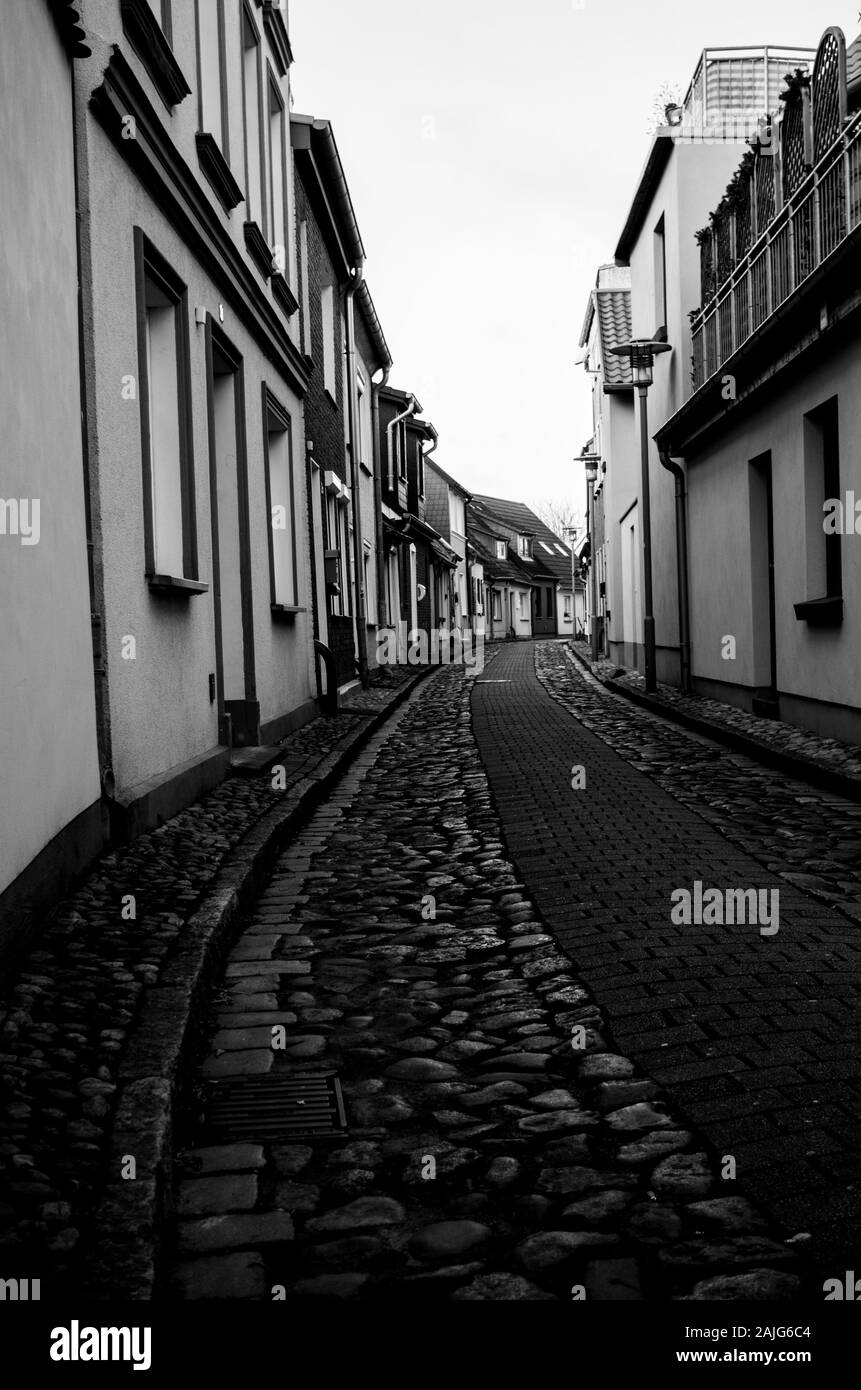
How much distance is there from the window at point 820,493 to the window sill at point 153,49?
5901mm

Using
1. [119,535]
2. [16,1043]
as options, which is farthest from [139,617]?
[16,1043]

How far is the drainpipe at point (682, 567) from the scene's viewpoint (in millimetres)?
17125

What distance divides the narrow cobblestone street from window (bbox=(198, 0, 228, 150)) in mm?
5272

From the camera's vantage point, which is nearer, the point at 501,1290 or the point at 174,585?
the point at 501,1290

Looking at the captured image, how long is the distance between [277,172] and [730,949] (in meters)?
10.6

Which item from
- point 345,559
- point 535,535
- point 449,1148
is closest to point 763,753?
point 449,1148

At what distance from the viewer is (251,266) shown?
434 inches

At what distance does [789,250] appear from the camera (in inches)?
460

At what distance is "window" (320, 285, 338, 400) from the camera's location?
60.2ft

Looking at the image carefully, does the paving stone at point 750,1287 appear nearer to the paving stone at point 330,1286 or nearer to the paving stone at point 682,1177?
the paving stone at point 682,1177

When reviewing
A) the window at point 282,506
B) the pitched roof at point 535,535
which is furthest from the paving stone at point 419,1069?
the pitched roof at point 535,535

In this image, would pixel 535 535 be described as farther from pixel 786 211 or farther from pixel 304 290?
pixel 786 211
